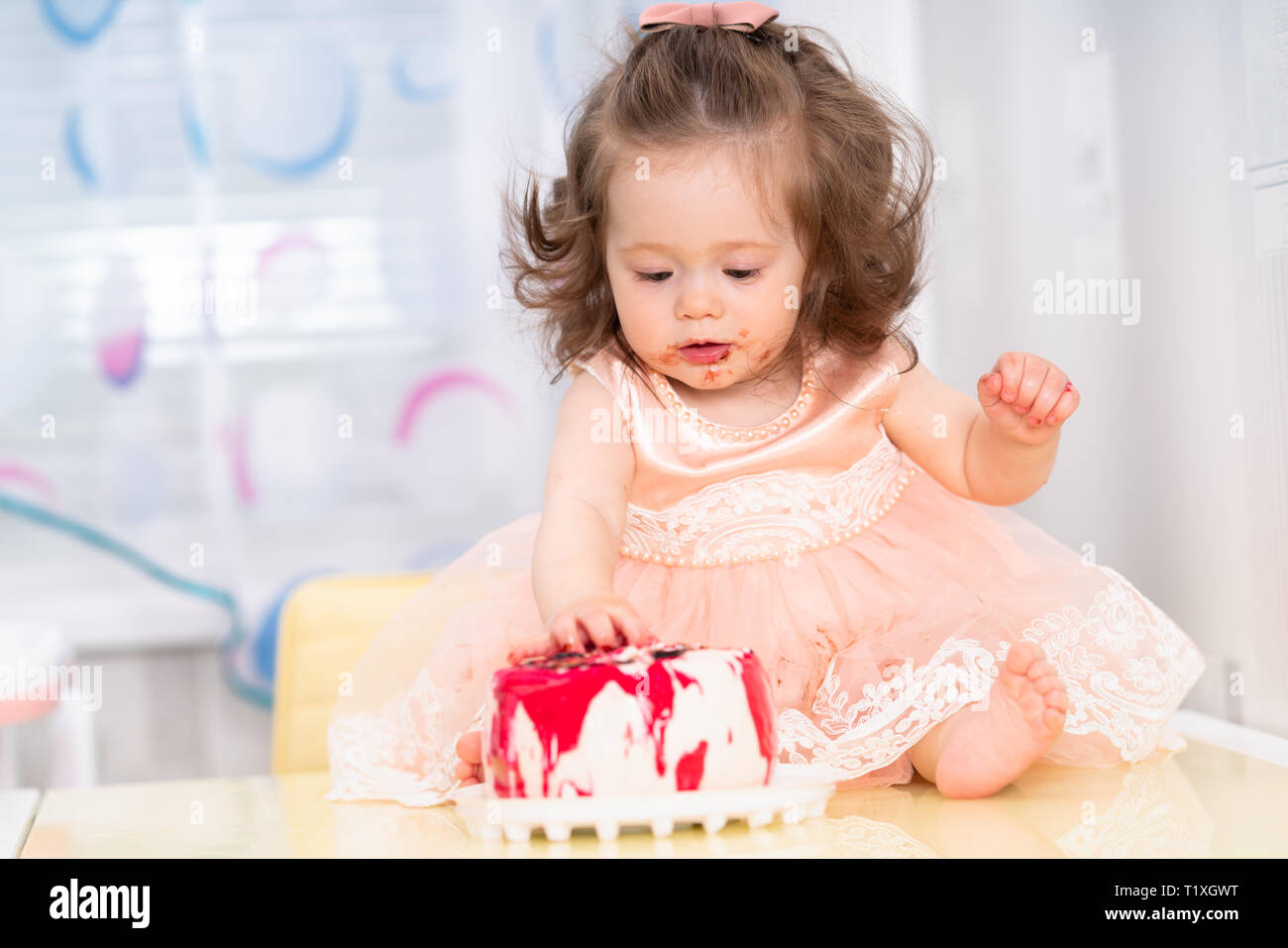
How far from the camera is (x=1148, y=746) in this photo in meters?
0.89

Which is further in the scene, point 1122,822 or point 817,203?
point 817,203

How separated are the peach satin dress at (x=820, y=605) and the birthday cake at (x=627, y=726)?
17 centimetres

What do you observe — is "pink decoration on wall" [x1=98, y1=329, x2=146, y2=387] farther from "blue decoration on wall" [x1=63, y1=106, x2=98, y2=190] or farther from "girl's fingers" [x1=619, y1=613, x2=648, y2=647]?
"girl's fingers" [x1=619, y1=613, x2=648, y2=647]

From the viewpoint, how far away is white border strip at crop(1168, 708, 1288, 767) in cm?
97

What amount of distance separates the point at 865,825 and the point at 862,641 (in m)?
0.21

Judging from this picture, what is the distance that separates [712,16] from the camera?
41.6 inches

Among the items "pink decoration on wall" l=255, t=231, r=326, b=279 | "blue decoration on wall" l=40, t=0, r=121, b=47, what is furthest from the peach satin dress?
"blue decoration on wall" l=40, t=0, r=121, b=47

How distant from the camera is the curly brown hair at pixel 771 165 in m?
0.98

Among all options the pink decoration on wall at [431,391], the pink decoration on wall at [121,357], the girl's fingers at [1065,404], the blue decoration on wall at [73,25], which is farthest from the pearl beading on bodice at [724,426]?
the blue decoration on wall at [73,25]

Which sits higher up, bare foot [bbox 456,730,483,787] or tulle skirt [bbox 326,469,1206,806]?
tulle skirt [bbox 326,469,1206,806]

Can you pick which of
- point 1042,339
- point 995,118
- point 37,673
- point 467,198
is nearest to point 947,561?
point 1042,339

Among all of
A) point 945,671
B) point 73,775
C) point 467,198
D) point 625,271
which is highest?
point 467,198
